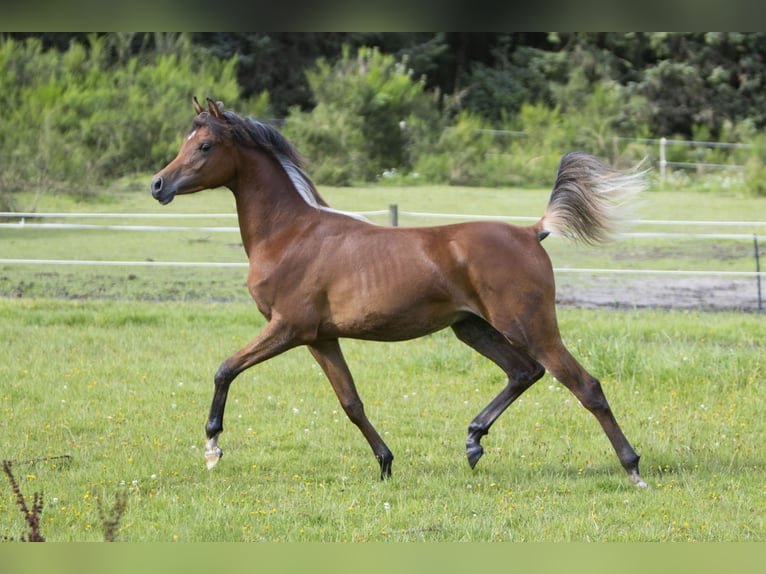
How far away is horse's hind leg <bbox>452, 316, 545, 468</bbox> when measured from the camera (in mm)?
6402

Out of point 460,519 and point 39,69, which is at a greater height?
point 39,69

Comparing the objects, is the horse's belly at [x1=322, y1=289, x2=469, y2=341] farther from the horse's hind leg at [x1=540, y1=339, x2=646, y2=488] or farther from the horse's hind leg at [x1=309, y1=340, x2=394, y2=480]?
the horse's hind leg at [x1=540, y1=339, x2=646, y2=488]

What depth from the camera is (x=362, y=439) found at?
7289 millimetres

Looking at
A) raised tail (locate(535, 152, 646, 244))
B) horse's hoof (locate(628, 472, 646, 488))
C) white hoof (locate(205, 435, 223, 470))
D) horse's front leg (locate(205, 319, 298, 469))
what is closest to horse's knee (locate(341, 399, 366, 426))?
horse's front leg (locate(205, 319, 298, 469))

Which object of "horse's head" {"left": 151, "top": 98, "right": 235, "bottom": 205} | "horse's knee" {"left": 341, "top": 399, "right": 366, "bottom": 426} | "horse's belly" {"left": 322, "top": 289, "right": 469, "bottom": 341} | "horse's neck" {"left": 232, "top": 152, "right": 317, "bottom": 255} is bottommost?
"horse's knee" {"left": 341, "top": 399, "right": 366, "bottom": 426}

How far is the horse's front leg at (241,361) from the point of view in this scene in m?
6.21

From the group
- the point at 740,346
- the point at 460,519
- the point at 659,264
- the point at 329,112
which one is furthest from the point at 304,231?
the point at 329,112

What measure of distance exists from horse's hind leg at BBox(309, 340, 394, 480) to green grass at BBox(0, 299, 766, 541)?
0.58 feet

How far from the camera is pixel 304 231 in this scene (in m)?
6.42

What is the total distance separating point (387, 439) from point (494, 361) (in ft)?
4.12

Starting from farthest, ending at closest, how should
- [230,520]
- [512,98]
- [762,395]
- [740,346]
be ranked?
[512,98] < [740,346] < [762,395] < [230,520]

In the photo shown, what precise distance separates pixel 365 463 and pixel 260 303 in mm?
1251

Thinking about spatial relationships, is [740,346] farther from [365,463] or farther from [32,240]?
[32,240]

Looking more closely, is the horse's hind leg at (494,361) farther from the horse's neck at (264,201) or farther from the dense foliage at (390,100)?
the dense foliage at (390,100)
